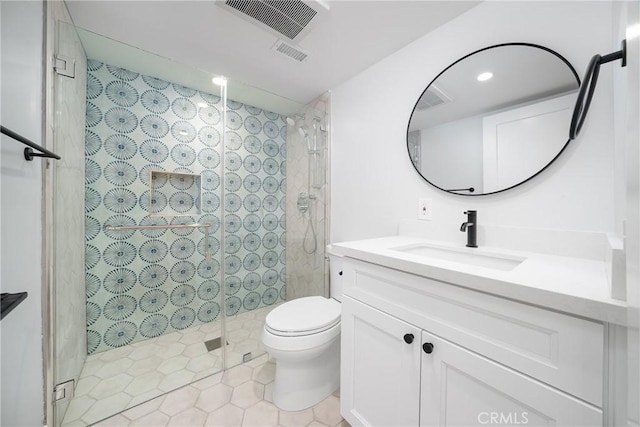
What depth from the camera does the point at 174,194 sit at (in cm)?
189

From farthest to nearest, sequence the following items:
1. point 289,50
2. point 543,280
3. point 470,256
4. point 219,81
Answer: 1. point 219,81
2. point 289,50
3. point 470,256
4. point 543,280

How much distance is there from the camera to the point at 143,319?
1824 millimetres

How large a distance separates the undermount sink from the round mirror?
0.32 meters

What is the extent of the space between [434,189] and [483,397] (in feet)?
3.19

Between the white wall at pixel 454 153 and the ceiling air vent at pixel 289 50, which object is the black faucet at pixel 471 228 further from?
the ceiling air vent at pixel 289 50

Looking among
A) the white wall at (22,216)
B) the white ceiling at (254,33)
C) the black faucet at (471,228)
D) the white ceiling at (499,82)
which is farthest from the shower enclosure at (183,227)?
the black faucet at (471,228)

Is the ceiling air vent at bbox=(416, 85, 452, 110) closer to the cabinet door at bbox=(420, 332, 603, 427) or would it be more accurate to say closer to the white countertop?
the white countertop

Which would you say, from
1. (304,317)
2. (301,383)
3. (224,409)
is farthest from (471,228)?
(224,409)

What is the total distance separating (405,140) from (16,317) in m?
1.93

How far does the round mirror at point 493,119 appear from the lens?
3.20ft

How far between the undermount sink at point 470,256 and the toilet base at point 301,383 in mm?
707

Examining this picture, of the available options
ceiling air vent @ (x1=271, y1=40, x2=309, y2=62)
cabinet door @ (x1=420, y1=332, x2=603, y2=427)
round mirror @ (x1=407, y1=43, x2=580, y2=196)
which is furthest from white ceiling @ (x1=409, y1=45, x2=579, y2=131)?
cabinet door @ (x1=420, y1=332, x2=603, y2=427)

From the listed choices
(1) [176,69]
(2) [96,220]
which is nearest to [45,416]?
(2) [96,220]

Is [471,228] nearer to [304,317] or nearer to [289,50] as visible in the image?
[304,317]
